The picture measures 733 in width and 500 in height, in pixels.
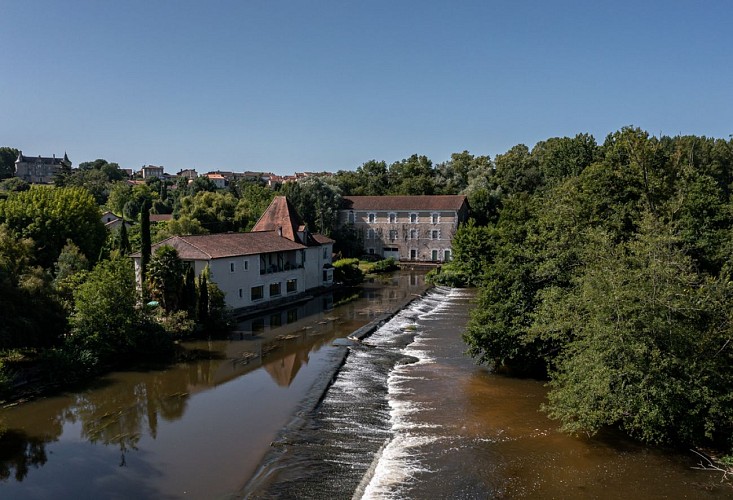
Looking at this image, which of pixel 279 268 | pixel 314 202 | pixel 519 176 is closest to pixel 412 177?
pixel 519 176

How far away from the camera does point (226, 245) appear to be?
3762 cm

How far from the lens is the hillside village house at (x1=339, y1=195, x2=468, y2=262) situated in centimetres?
6819

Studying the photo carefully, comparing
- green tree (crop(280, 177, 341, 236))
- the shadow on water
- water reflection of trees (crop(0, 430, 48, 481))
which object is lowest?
water reflection of trees (crop(0, 430, 48, 481))

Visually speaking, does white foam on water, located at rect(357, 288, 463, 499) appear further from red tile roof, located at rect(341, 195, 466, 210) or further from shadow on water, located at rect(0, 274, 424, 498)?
red tile roof, located at rect(341, 195, 466, 210)

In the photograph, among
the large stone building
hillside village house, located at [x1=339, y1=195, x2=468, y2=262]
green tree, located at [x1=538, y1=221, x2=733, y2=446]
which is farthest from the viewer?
the large stone building

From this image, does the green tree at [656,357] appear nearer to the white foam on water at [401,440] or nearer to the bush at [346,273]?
the white foam on water at [401,440]

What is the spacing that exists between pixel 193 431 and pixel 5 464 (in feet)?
17.3

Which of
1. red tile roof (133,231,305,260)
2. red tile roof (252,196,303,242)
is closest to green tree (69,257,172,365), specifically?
red tile roof (133,231,305,260)

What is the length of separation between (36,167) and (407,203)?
136435mm

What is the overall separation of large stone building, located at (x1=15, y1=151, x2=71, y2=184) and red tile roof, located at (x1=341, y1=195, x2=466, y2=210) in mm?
113557

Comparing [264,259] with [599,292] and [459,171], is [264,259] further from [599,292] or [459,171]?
[459,171]

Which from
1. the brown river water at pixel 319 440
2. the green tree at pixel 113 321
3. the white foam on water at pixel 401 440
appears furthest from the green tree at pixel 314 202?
the white foam on water at pixel 401 440

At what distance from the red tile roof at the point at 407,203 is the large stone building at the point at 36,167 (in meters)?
114

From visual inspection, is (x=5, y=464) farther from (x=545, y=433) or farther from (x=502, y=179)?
(x=502, y=179)
